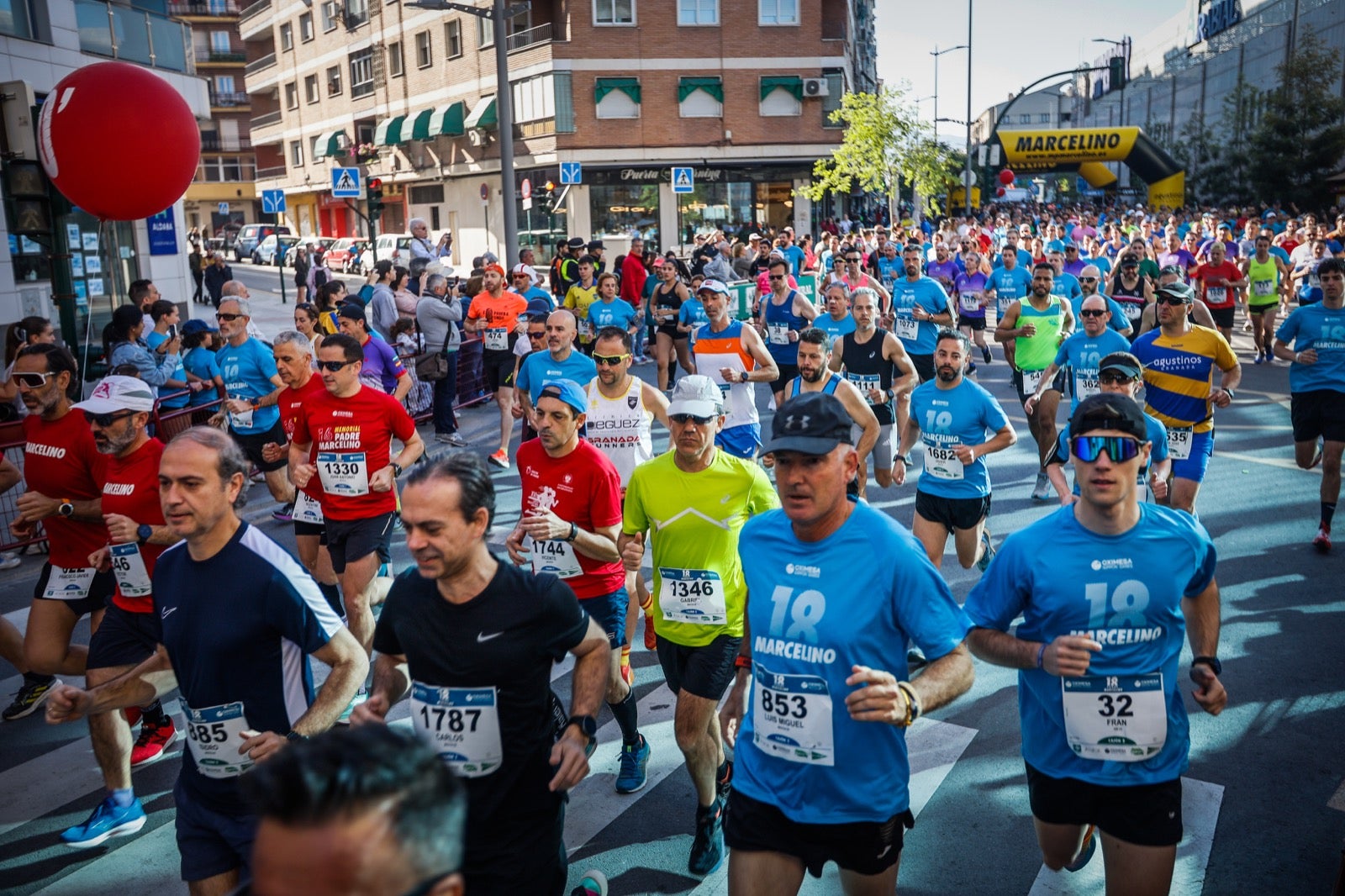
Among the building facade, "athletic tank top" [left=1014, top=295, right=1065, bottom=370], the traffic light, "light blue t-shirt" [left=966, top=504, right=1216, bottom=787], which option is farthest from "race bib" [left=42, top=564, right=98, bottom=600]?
the traffic light

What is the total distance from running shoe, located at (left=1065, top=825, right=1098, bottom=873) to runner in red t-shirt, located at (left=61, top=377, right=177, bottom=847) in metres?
3.97

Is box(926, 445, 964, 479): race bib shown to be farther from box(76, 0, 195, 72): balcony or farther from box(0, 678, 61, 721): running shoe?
box(76, 0, 195, 72): balcony

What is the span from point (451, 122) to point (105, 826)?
43.0 meters

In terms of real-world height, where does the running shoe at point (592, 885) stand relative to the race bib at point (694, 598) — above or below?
below

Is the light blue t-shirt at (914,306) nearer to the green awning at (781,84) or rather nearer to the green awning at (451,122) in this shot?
the green awning at (781,84)

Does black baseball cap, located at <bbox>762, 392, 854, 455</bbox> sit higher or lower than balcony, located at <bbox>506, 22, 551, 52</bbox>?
lower

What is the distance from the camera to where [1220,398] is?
316 inches

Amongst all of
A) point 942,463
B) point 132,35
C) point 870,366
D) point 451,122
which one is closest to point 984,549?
point 942,463

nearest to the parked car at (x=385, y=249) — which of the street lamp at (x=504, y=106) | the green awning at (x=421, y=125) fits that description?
the green awning at (x=421, y=125)

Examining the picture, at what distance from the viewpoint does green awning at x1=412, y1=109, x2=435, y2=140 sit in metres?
46.4

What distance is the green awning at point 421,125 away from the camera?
46438 millimetres

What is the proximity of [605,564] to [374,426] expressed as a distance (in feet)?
6.70

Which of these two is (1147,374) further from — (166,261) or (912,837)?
(166,261)

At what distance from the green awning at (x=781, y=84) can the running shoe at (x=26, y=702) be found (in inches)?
1544
